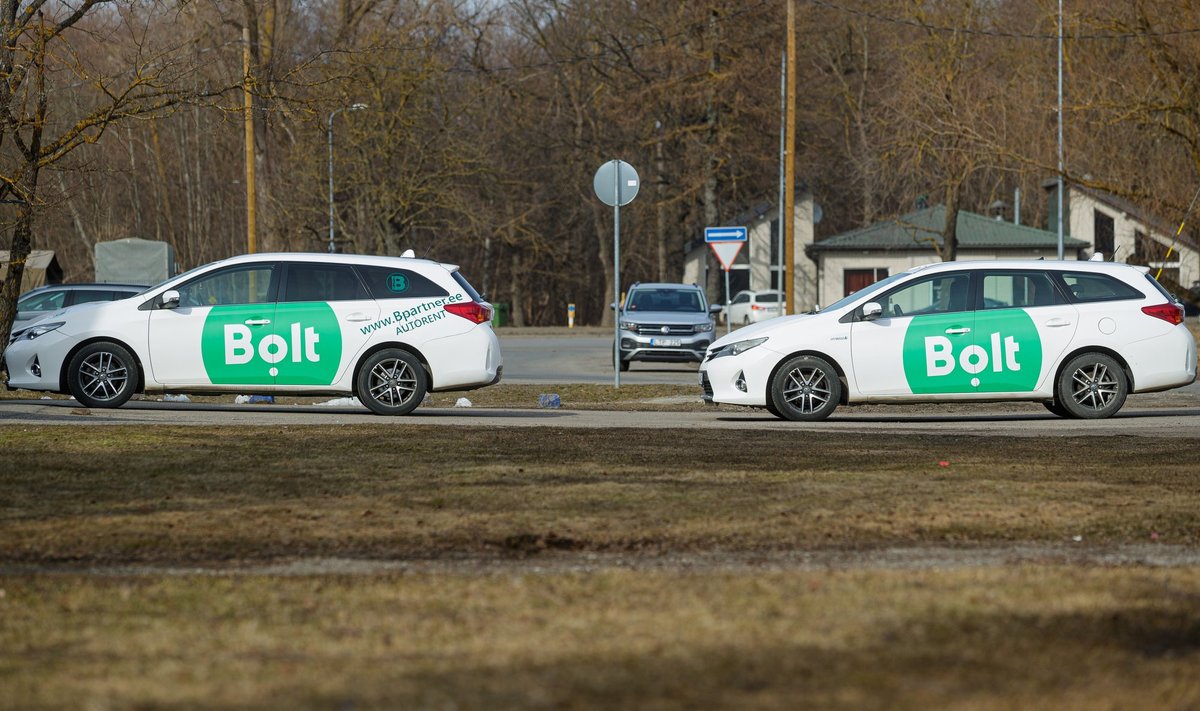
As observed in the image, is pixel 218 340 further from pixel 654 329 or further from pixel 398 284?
pixel 654 329

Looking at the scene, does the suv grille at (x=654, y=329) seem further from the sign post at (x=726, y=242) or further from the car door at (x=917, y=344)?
the car door at (x=917, y=344)

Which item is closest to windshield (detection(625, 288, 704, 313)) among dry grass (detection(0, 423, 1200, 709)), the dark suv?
the dark suv

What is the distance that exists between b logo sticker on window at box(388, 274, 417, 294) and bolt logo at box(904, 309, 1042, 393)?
488 centimetres

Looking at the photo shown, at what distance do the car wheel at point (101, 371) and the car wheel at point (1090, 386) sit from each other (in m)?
9.02

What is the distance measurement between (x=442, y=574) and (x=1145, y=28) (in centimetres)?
2653

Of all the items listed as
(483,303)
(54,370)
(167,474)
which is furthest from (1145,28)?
(167,474)

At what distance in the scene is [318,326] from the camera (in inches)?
595

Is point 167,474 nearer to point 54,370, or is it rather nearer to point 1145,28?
point 54,370

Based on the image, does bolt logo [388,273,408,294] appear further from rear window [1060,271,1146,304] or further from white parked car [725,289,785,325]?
white parked car [725,289,785,325]

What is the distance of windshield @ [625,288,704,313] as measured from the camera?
91.7 feet

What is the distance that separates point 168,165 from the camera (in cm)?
6153

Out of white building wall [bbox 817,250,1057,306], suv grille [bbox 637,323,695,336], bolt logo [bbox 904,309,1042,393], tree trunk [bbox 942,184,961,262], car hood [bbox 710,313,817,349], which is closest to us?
bolt logo [bbox 904,309,1042,393]

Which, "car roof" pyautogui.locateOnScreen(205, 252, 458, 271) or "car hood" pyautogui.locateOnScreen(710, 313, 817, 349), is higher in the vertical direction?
"car roof" pyautogui.locateOnScreen(205, 252, 458, 271)

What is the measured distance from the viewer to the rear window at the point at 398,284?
15312mm
